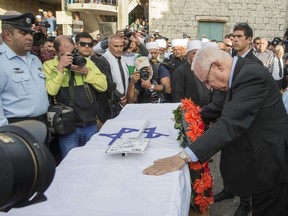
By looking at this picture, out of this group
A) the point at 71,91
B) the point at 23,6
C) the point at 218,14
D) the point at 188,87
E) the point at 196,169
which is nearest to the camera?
the point at 196,169

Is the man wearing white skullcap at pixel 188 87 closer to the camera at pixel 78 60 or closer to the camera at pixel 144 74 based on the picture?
the camera at pixel 144 74

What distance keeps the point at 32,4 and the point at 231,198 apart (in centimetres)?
1855

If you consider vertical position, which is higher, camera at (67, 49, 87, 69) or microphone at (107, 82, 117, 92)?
camera at (67, 49, 87, 69)

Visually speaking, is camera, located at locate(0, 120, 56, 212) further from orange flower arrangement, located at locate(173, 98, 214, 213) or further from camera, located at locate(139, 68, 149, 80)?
camera, located at locate(139, 68, 149, 80)

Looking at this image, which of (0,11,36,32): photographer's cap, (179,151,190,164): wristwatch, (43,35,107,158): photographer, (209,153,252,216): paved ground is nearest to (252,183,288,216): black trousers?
(179,151,190,164): wristwatch

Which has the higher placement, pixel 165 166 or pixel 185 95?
pixel 185 95

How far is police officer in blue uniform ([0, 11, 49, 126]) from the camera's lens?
2.51m

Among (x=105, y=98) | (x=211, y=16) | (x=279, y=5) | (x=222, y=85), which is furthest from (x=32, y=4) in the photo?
(x=222, y=85)

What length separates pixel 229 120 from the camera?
200cm

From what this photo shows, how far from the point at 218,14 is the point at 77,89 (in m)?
15.1

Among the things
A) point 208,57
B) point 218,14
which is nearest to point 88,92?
point 208,57

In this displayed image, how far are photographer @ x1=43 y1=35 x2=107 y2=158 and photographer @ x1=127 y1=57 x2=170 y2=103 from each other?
687 millimetres

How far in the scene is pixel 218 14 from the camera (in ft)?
55.0

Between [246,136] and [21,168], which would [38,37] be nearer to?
[246,136]
